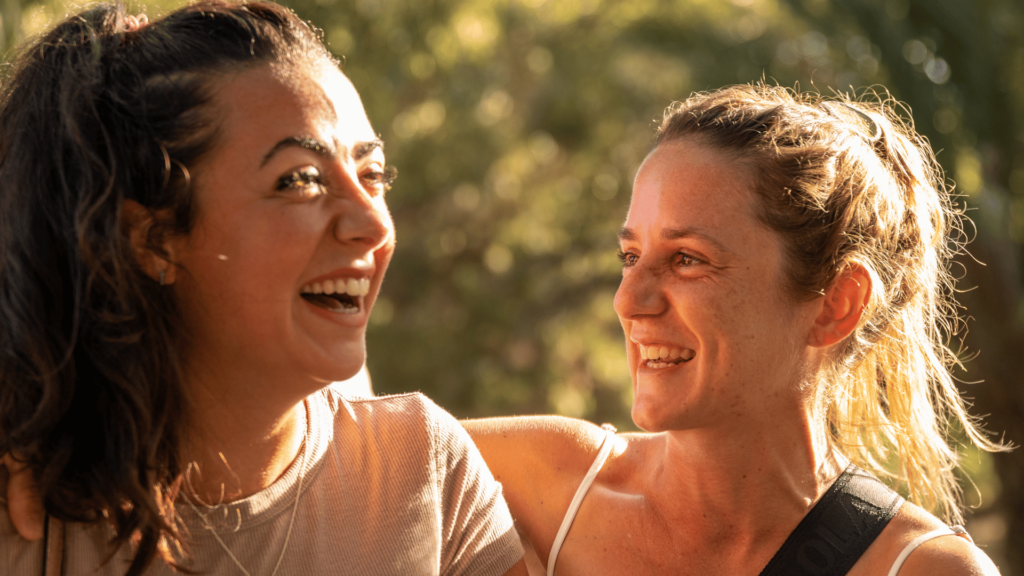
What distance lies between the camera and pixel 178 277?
6.14ft

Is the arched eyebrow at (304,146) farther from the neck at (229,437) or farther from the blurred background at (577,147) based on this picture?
the blurred background at (577,147)

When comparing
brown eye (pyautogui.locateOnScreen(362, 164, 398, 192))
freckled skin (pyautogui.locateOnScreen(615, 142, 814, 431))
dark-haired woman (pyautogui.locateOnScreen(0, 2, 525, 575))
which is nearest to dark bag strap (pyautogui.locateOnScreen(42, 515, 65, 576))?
dark-haired woman (pyautogui.locateOnScreen(0, 2, 525, 575))

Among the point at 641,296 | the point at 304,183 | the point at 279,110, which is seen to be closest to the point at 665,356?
the point at 641,296

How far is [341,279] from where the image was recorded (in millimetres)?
1921

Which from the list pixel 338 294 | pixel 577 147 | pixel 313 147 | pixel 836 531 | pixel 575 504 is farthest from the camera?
pixel 577 147

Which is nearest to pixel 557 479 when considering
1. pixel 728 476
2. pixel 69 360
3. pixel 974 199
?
pixel 728 476

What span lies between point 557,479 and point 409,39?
5.33 metres

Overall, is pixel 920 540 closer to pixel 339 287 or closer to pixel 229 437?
pixel 339 287

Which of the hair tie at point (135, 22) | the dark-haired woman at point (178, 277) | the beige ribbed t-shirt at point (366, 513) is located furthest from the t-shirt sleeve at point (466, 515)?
the hair tie at point (135, 22)

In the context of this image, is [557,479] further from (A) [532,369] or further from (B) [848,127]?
(A) [532,369]

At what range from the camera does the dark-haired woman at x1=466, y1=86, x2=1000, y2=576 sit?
7.71 ft

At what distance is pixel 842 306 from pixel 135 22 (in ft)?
6.07

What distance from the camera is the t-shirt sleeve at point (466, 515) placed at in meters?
2.20

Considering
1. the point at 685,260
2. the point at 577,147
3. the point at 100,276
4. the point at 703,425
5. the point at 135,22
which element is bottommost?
the point at 703,425
